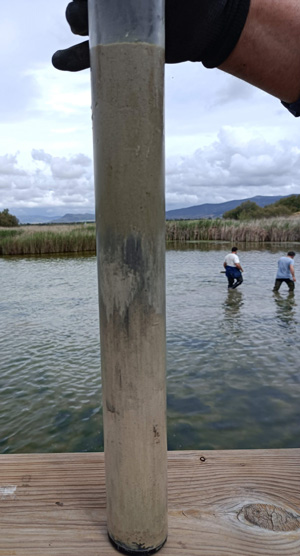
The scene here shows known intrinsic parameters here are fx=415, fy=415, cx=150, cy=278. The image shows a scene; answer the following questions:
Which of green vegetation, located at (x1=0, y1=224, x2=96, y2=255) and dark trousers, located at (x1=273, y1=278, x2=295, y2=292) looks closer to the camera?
dark trousers, located at (x1=273, y1=278, x2=295, y2=292)

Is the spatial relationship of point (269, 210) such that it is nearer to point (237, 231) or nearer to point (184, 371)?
point (237, 231)

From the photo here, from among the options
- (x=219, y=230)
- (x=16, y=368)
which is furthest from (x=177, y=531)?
(x=219, y=230)

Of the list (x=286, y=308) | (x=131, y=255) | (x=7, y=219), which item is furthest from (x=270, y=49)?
(x=7, y=219)

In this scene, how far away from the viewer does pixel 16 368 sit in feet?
24.0

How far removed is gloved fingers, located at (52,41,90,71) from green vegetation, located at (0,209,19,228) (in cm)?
5661

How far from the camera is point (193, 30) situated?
133 cm

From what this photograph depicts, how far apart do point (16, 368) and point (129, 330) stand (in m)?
6.50

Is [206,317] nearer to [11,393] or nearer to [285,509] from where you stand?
[11,393]

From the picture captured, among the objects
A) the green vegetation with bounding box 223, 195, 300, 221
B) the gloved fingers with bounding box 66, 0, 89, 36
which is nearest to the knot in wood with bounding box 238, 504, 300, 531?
the gloved fingers with bounding box 66, 0, 89, 36

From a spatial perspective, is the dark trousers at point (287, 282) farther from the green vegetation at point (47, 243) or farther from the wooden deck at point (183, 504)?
Result: the green vegetation at point (47, 243)

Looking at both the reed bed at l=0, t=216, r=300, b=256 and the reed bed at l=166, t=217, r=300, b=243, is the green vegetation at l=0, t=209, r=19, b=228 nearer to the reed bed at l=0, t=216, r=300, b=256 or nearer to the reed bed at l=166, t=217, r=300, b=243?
the reed bed at l=0, t=216, r=300, b=256

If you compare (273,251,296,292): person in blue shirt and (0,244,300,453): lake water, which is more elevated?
(273,251,296,292): person in blue shirt

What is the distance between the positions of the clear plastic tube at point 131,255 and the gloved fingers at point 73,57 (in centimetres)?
12

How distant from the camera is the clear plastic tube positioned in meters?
1.27
